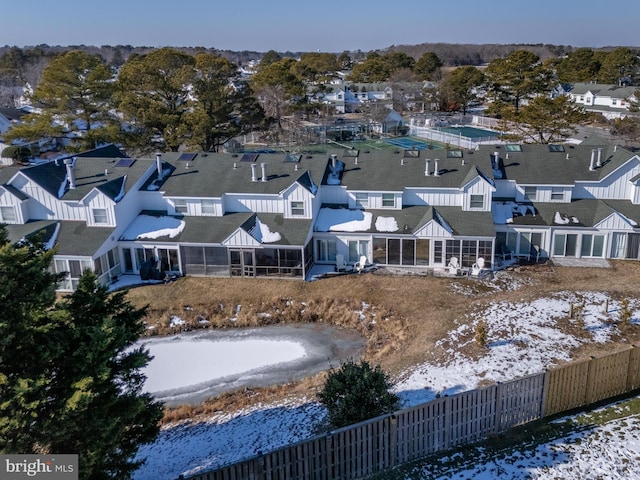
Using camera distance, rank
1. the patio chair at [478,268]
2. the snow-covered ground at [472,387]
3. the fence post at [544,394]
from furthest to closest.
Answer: the patio chair at [478,268], the fence post at [544,394], the snow-covered ground at [472,387]

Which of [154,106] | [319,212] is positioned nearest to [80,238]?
[319,212]

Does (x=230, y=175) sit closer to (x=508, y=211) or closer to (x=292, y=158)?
(x=292, y=158)

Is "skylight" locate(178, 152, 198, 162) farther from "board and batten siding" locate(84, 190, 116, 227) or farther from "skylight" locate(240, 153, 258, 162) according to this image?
"board and batten siding" locate(84, 190, 116, 227)

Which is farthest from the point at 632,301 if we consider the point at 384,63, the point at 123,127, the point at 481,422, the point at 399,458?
the point at 384,63

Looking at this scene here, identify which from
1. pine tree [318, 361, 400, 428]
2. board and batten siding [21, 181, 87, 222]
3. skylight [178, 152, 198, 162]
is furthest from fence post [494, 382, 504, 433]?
skylight [178, 152, 198, 162]

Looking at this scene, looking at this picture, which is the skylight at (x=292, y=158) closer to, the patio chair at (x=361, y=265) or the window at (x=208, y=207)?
the window at (x=208, y=207)

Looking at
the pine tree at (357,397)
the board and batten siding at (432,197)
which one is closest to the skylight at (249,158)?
the board and batten siding at (432,197)

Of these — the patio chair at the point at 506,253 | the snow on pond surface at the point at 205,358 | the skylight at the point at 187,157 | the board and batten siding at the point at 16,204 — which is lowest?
the snow on pond surface at the point at 205,358
